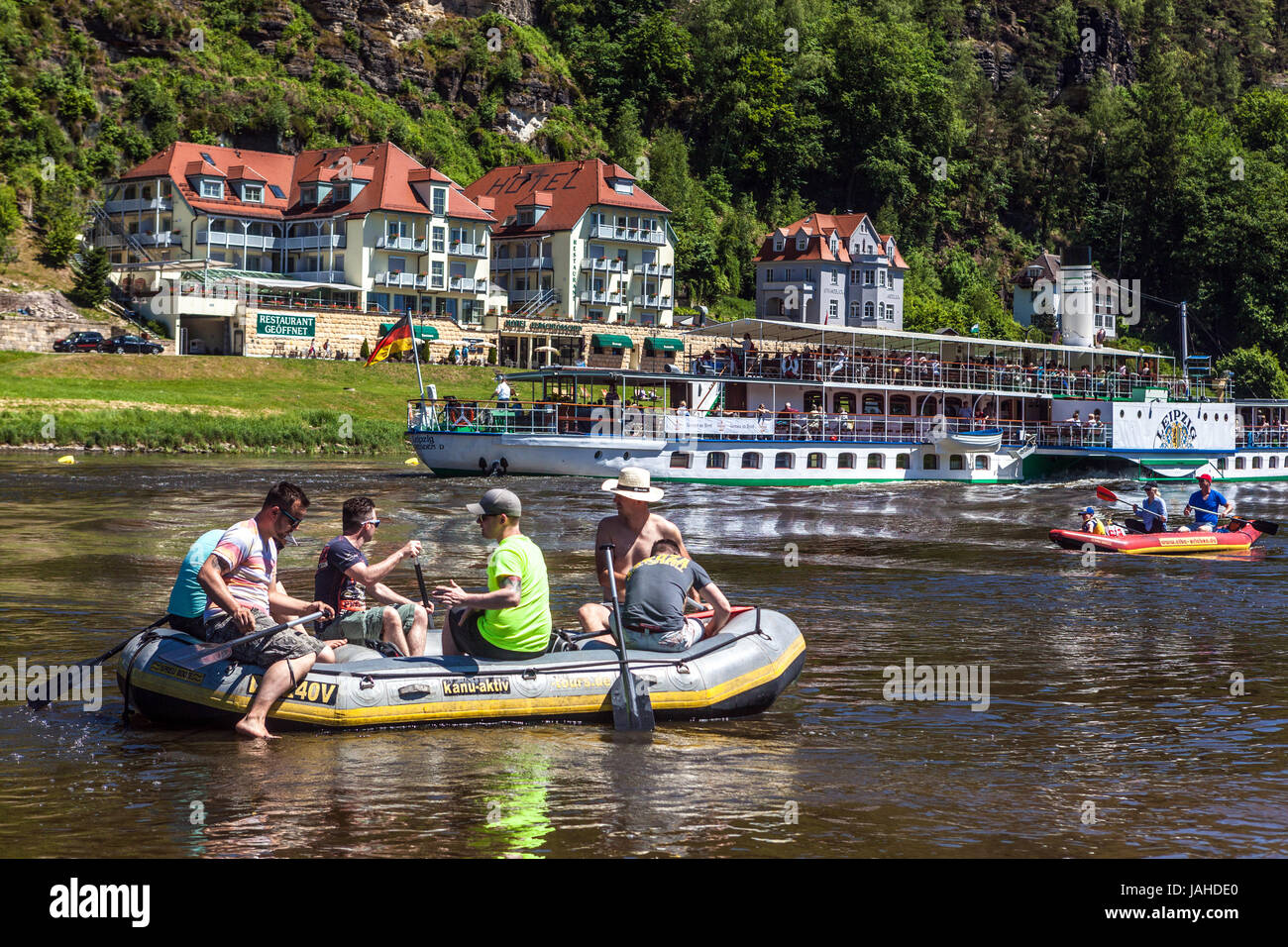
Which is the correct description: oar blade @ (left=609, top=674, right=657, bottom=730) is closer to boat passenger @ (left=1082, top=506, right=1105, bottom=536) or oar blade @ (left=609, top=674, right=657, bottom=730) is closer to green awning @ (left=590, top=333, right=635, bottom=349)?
boat passenger @ (left=1082, top=506, right=1105, bottom=536)

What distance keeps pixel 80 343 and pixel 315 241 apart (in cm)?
2482

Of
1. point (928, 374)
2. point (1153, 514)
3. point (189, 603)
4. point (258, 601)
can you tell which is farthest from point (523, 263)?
point (258, 601)

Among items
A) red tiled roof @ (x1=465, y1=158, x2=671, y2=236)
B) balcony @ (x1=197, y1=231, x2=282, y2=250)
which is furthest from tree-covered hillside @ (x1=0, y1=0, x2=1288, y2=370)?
balcony @ (x1=197, y1=231, x2=282, y2=250)

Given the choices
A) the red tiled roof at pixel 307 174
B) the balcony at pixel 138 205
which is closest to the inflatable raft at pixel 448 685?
the red tiled roof at pixel 307 174

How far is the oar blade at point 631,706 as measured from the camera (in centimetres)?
1287

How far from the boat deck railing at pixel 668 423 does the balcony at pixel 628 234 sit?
1812 inches

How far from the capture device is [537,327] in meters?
86.1

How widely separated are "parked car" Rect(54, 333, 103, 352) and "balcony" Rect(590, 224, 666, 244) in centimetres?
3842

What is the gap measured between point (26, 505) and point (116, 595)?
1438 centimetres

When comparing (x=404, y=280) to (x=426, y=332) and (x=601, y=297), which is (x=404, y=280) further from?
(x=601, y=297)

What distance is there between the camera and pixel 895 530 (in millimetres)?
34094

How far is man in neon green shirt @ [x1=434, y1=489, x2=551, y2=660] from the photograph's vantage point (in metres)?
12.3
